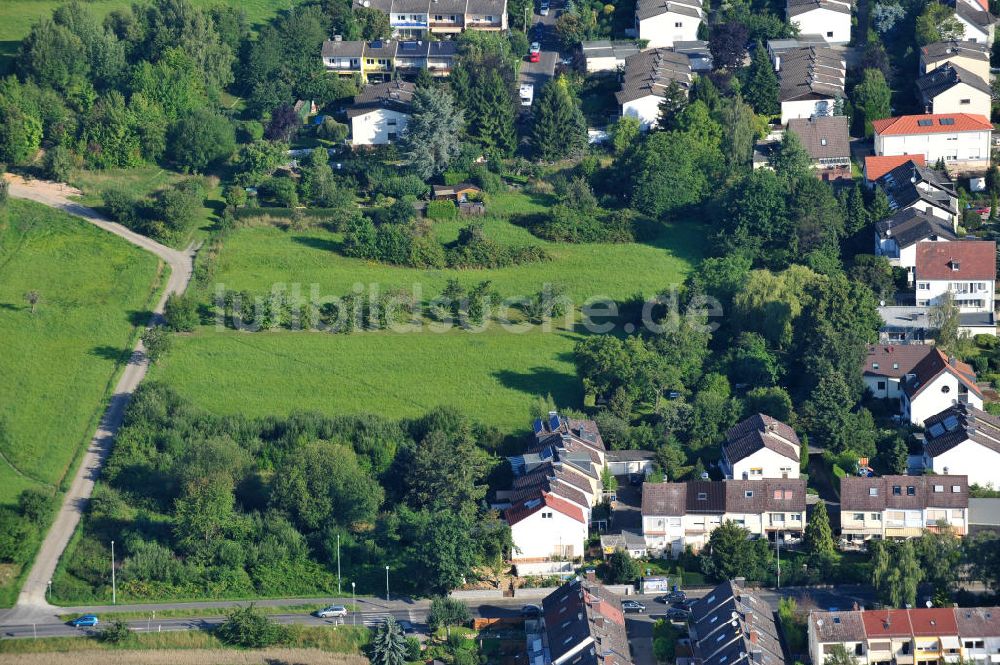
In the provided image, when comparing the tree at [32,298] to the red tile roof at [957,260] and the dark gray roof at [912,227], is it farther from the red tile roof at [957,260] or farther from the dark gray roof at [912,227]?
the red tile roof at [957,260]

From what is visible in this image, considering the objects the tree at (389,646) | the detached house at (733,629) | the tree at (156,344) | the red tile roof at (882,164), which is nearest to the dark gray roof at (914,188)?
the red tile roof at (882,164)

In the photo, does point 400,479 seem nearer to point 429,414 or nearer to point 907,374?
point 429,414

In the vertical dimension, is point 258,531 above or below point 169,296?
below

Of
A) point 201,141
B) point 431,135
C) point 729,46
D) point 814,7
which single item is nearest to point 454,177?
point 431,135

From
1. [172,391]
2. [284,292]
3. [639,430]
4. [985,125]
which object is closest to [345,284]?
[284,292]

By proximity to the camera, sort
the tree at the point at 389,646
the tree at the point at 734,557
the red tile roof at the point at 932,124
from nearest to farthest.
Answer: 1. the tree at the point at 389,646
2. the tree at the point at 734,557
3. the red tile roof at the point at 932,124
